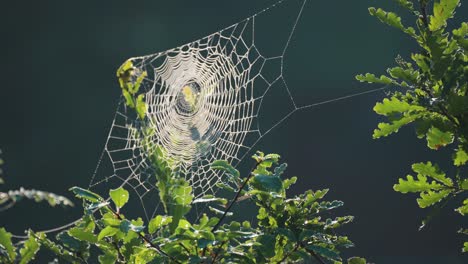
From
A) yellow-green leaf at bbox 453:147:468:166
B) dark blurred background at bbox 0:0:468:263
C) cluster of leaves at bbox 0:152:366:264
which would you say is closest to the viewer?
cluster of leaves at bbox 0:152:366:264

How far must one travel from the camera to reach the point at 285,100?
859cm

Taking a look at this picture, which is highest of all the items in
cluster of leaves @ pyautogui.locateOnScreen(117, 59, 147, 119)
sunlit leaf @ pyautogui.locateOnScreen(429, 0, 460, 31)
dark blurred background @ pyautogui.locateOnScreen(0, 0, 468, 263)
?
sunlit leaf @ pyautogui.locateOnScreen(429, 0, 460, 31)

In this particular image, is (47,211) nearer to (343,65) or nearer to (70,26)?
(70,26)

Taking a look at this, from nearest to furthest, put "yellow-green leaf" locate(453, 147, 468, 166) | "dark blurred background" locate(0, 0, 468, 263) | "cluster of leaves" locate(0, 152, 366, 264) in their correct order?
1. "cluster of leaves" locate(0, 152, 366, 264)
2. "yellow-green leaf" locate(453, 147, 468, 166)
3. "dark blurred background" locate(0, 0, 468, 263)

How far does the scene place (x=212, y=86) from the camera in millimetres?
2598

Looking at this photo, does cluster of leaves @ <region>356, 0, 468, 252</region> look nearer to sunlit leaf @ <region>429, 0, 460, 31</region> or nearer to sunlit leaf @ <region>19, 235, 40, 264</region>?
sunlit leaf @ <region>429, 0, 460, 31</region>

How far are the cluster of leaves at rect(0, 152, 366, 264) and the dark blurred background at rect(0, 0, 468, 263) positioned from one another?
21.7 ft

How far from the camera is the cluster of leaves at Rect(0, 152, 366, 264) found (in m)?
1.10

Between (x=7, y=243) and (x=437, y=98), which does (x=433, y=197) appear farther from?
(x=7, y=243)

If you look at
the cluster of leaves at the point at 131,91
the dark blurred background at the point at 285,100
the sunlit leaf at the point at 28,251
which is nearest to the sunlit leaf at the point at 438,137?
the cluster of leaves at the point at 131,91

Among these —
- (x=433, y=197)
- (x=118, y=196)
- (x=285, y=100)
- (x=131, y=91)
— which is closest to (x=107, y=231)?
(x=118, y=196)

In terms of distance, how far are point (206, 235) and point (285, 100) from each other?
7.55m

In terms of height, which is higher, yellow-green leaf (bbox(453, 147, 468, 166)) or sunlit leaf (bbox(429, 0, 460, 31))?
sunlit leaf (bbox(429, 0, 460, 31))

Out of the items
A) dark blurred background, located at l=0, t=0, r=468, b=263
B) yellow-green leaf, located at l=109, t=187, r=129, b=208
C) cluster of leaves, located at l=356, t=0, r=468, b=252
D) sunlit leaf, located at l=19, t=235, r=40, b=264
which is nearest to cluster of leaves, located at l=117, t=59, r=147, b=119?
yellow-green leaf, located at l=109, t=187, r=129, b=208
